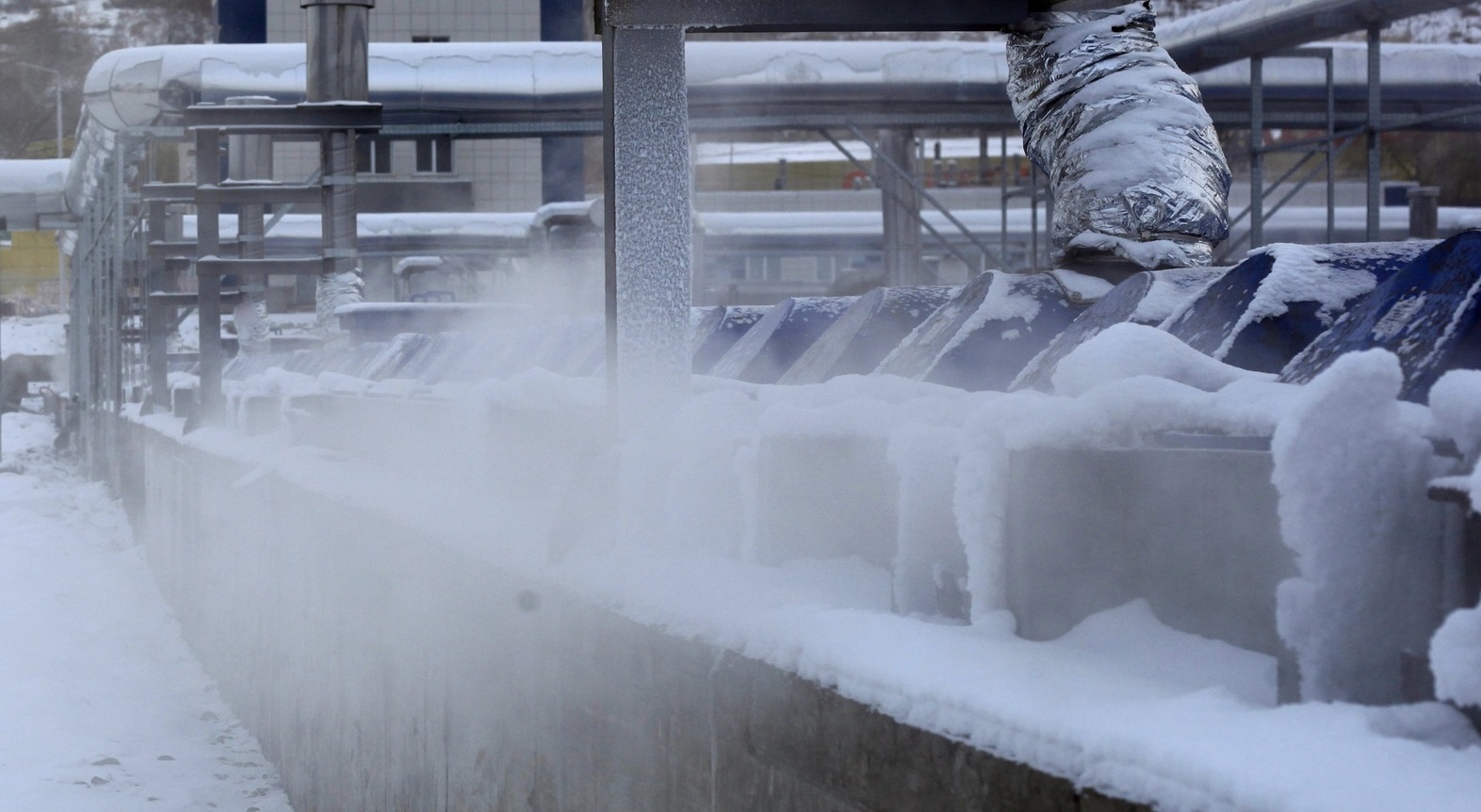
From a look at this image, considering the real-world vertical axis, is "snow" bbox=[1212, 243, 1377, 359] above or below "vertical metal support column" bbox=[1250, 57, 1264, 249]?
below

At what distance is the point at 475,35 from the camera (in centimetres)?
3020

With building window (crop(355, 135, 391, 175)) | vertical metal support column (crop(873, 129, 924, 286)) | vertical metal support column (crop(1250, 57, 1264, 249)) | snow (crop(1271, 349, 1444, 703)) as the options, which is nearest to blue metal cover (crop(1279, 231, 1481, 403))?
snow (crop(1271, 349, 1444, 703))

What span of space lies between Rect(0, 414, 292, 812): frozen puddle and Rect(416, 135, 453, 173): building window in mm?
18892

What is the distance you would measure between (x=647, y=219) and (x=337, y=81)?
9.71 meters

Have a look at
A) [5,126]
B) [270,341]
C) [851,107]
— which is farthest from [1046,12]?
[5,126]

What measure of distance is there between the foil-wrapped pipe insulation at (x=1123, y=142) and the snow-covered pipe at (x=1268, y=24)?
7997 mm

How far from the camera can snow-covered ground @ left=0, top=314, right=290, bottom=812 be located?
6055mm

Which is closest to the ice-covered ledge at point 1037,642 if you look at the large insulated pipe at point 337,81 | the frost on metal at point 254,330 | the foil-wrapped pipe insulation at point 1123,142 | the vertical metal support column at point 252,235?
the foil-wrapped pipe insulation at point 1123,142


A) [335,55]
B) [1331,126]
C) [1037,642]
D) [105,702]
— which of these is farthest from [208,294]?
[1037,642]

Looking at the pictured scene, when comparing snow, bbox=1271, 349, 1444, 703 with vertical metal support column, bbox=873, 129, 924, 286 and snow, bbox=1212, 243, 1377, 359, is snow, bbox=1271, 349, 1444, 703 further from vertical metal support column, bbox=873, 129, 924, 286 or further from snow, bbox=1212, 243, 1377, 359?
vertical metal support column, bbox=873, 129, 924, 286

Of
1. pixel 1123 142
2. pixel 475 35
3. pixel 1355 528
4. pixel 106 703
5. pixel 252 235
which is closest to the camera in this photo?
pixel 1355 528

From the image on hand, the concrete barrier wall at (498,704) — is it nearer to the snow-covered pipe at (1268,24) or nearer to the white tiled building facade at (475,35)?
the snow-covered pipe at (1268,24)

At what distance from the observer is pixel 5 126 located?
4591 centimetres

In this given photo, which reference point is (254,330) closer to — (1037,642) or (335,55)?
(335,55)
